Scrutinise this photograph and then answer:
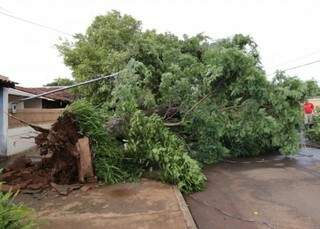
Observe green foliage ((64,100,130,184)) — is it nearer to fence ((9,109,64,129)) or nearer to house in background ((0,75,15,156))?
house in background ((0,75,15,156))

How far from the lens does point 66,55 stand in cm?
2931

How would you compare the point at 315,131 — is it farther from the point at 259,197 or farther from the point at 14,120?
the point at 14,120

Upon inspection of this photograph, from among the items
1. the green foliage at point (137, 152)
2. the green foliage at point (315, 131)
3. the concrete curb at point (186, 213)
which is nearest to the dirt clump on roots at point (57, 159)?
the green foliage at point (137, 152)

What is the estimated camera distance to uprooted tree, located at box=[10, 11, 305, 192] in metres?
9.46

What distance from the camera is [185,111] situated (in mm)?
11797

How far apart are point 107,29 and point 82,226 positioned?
2335cm

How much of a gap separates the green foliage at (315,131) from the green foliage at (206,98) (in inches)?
193

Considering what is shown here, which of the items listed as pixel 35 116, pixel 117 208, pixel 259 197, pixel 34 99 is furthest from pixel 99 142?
pixel 34 99

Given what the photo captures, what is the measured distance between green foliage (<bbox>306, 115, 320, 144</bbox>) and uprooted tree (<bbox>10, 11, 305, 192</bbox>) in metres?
4.13

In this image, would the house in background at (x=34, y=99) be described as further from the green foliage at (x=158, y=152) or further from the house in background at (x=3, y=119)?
the green foliage at (x=158, y=152)

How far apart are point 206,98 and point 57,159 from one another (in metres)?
4.84

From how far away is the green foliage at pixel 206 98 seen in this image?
10.8 m

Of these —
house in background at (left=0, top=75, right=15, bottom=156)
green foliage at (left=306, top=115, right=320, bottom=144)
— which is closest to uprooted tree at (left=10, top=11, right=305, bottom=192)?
house in background at (left=0, top=75, right=15, bottom=156)

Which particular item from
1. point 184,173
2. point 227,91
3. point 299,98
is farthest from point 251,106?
point 184,173
